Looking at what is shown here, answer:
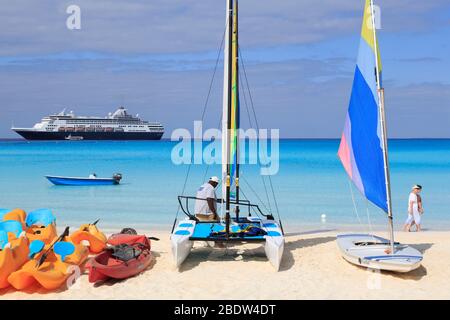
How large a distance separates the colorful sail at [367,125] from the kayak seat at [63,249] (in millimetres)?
5274

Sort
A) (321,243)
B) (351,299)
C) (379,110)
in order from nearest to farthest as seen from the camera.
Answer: (351,299) → (379,110) → (321,243)

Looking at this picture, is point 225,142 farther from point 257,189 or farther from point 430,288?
point 257,189

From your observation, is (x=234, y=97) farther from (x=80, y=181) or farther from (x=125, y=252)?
(x=80, y=181)

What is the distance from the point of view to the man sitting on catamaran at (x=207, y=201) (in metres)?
9.97

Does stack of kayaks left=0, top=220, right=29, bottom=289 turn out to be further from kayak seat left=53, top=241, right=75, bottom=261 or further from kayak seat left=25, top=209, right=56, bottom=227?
kayak seat left=25, top=209, right=56, bottom=227

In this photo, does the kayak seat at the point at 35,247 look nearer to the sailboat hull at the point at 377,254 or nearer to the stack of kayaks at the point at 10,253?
the stack of kayaks at the point at 10,253

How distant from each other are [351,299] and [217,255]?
3.19 metres

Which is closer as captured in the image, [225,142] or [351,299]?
[351,299]

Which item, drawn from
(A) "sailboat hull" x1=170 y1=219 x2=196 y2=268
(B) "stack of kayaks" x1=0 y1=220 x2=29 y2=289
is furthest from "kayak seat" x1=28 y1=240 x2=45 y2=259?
(A) "sailboat hull" x1=170 y1=219 x2=196 y2=268

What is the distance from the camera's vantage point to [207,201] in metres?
10.0

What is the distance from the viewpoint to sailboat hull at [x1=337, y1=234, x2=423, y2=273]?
7.70m

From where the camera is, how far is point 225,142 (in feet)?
31.4

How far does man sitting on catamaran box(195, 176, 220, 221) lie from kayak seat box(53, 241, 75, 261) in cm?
268
